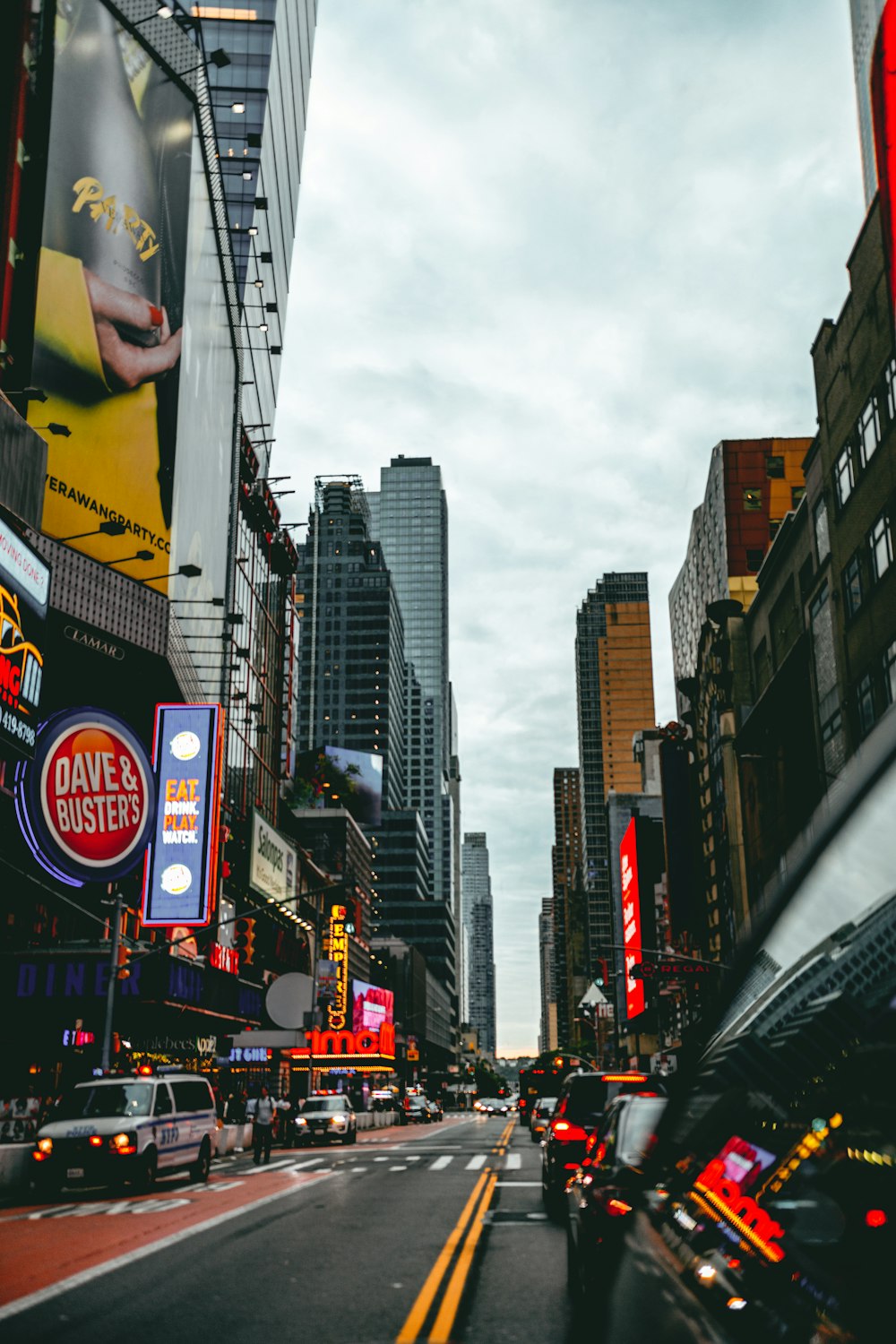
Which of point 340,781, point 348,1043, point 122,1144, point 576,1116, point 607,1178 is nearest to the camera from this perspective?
point 607,1178

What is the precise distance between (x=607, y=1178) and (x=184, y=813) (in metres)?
35.4

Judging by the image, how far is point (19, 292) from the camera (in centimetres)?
3316

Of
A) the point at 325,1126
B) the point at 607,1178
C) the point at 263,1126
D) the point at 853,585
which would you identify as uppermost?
the point at 853,585

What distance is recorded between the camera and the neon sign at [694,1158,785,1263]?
90.3 inches

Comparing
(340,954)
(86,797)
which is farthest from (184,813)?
(340,954)

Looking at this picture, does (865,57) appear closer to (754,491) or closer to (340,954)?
(754,491)

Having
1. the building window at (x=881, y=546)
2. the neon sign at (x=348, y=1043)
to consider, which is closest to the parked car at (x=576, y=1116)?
the building window at (x=881, y=546)

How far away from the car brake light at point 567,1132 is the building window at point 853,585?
83.9ft

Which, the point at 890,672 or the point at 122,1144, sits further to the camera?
the point at 890,672

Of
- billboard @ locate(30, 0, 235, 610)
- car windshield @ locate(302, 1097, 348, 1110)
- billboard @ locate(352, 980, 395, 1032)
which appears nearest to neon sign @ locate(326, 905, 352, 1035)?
billboard @ locate(352, 980, 395, 1032)

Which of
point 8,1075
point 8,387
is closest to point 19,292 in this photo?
point 8,387

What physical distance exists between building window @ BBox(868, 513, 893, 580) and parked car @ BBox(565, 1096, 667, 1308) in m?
29.2

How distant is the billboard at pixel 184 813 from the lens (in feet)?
127

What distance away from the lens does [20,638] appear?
83.9 feet
